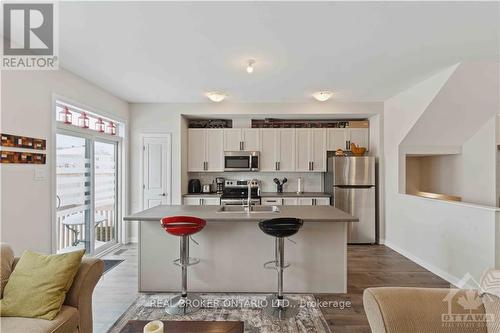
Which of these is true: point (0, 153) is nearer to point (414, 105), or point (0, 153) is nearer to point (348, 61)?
point (348, 61)

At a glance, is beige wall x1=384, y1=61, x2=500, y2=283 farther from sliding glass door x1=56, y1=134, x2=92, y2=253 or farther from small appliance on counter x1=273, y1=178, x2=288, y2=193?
sliding glass door x1=56, y1=134, x2=92, y2=253

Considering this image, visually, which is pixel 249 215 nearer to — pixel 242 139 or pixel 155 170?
pixel 242 139

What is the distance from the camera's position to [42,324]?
5.31ft

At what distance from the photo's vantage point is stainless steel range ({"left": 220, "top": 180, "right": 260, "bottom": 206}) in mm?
5023

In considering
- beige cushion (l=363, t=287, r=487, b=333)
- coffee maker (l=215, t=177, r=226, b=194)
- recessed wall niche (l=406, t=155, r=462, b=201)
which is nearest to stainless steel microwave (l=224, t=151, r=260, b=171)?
coffee maker (l=215, t=177, r=226, b=194)

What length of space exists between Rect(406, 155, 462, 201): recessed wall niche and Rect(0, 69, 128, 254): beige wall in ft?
17.3

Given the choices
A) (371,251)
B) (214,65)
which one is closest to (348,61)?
(214,65)

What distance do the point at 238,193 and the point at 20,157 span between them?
11.1 feet

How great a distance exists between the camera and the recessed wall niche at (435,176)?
457cm

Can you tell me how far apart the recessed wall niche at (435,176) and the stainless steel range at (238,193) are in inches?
115

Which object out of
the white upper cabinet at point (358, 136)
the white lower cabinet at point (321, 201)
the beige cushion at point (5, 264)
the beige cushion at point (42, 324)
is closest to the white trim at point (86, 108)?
the beige cushion at point (5, 264)

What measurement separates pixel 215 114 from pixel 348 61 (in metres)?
2.70

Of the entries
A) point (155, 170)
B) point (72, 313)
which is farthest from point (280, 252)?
point (155, 170)

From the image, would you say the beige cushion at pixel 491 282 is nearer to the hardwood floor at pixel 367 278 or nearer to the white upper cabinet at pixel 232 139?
the hardwood floor at pixel 367 278
